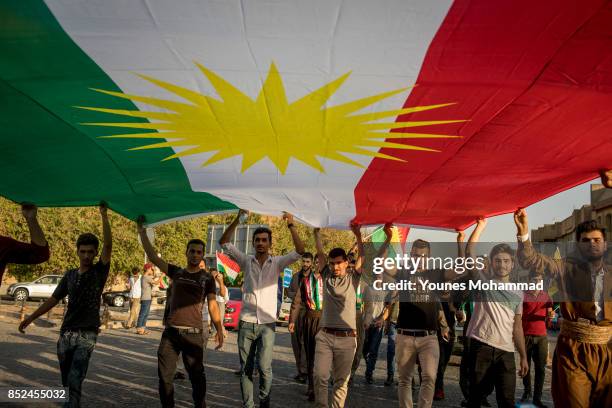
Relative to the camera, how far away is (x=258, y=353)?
21.4 ft

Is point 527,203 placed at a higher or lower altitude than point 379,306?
higher

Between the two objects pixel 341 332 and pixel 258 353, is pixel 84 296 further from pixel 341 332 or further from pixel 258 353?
pixel 341 332

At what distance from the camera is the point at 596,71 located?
3.48m

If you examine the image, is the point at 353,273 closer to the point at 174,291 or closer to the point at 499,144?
the point at 174,291

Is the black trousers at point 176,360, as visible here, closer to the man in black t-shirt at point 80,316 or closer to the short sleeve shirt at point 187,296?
the short sleeve shirt at point 187,296

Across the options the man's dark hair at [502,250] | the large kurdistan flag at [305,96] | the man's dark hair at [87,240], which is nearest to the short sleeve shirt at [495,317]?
the man's dark hair at [502,250]

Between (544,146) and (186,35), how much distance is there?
314cm

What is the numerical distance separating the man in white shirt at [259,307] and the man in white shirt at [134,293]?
11.8 meters

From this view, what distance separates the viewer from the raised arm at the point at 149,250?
651 centimetres

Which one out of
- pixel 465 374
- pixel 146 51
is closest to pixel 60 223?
pixel 465 374

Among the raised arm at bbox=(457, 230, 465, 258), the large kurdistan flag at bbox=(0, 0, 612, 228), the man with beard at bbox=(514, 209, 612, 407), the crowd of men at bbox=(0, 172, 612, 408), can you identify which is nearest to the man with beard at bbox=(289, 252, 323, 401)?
the crowd of men at bbox=(0, 172, 612, 408)

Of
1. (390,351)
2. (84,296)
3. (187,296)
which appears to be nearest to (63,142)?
(84,296)

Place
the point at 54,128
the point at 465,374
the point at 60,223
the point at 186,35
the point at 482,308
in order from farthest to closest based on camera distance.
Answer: the point at 60,223, the point at 465,374, the point at 482,308, the point at 54,128, the point at 186,35

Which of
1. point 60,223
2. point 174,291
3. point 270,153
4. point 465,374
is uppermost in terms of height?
point 60,223
